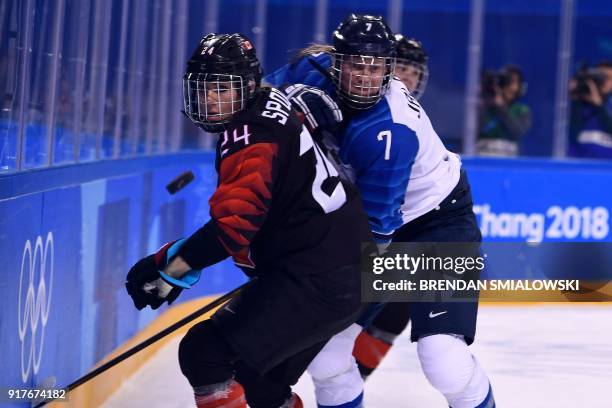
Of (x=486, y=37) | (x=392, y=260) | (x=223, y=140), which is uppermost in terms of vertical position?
(x=486, y=37)

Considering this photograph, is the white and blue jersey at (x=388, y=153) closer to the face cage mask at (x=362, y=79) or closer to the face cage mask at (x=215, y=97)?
the face cage mask at (x=362, y=79)

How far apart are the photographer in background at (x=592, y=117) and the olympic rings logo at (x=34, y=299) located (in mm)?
5186

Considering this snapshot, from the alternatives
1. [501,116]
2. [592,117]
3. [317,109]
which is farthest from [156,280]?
[592,117]

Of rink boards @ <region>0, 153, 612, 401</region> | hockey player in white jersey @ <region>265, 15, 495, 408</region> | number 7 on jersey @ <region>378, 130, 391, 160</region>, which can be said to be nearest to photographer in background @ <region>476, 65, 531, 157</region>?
rink boards @ <region>0, 153, 612, 401</region>

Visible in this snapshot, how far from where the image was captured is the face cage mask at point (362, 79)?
3271mm

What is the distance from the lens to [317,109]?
3.26 metres

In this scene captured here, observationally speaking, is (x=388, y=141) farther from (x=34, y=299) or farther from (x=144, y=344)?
(x=34, y=299)

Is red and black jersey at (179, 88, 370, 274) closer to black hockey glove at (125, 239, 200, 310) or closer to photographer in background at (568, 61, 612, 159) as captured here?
black hockey glove at (125, 239, 200, 310)

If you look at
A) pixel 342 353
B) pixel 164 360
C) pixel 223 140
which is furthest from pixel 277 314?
A: pixel 164 360

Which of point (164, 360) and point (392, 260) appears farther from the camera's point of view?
point (164, 360)

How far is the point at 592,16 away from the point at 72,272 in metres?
7.00

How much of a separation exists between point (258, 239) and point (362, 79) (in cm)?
60

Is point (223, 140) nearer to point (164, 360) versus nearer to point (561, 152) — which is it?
point (164, 360)

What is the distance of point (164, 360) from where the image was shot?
5.00 metres
